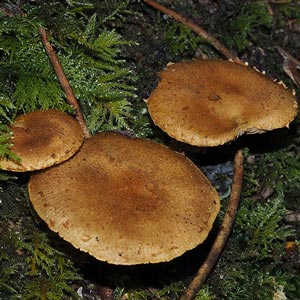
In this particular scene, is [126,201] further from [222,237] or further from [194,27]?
[194,27]

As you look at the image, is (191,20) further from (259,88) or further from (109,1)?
(259,88)

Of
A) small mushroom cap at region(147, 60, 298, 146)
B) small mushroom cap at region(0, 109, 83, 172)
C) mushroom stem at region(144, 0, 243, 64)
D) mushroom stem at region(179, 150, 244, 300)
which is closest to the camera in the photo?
small mushroom cap at region(0, 109, 83, 172)

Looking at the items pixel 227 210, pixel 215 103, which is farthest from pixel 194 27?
pixel 227 210

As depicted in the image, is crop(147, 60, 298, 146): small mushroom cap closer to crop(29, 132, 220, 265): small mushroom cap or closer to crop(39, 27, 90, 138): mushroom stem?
crop(29, 132, 220, 265): small mushroom cap

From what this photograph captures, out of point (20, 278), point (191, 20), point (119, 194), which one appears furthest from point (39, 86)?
point (191, 20)

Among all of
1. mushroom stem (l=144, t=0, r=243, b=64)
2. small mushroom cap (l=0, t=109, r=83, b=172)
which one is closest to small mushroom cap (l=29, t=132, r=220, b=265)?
small mushroom cap (l=0, t=109, r=83, b=172)
